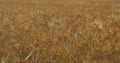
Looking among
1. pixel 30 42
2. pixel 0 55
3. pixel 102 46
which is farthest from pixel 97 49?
pixel 0 55

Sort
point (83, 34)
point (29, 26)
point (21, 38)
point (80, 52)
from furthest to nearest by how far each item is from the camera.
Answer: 1. point (29, 26)
2. point (83, 34)
3. point (21, 38)
4. point (80, 52)

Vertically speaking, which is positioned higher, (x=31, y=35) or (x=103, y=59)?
→ (x=31, y=35)

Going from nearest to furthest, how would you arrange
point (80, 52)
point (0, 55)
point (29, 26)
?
point (0, 55) → point (80, 52) → point (29, 26)

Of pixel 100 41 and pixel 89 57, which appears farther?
pixel 100 41

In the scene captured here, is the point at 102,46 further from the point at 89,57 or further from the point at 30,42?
the point at 30,42

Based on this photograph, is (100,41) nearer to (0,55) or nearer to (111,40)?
(111,40)

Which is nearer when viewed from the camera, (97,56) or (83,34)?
(97,56)

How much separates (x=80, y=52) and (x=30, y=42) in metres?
0.73

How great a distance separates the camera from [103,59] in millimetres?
3879

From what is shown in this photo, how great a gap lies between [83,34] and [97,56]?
2.08ft

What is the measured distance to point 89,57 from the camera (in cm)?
378

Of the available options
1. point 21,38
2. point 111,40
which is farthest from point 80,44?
point 21,38

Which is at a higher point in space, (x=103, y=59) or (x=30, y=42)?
(x=30, y=42)

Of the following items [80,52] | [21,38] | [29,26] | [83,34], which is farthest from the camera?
[29,26]
